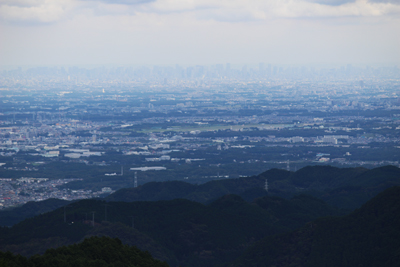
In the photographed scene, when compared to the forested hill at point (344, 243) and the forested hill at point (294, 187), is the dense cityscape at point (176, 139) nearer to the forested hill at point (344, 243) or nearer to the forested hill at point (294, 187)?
the forested hill at point (294, 187)

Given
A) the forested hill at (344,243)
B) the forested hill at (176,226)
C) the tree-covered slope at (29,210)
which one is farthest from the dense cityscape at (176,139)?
the forested hill at (344,243)

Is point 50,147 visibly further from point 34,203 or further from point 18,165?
point 34,203

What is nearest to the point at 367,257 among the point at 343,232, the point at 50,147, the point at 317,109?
the point at 343,232

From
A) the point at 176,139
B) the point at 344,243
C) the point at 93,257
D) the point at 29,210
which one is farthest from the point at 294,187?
the point at 176,139

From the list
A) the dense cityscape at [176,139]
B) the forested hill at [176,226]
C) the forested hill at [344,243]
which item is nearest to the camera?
the forested hill at [344,243]

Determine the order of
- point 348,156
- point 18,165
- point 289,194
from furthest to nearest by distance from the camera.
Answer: point 348,156, point 18,165, point 289,194

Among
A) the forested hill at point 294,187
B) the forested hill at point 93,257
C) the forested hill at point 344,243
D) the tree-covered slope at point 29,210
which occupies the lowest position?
the tree-covered slope at point 29,210
